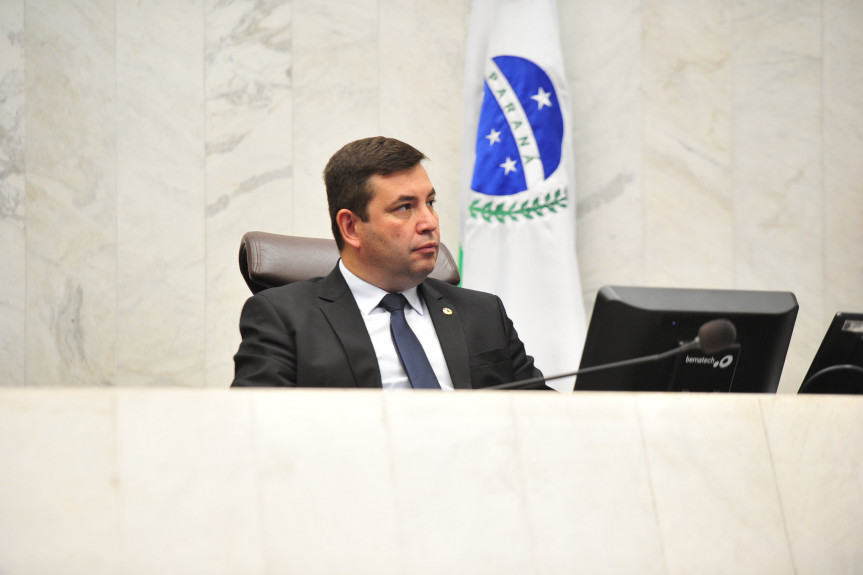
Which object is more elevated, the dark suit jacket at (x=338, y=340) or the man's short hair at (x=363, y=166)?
the man's short hair at (x=363, y=166)

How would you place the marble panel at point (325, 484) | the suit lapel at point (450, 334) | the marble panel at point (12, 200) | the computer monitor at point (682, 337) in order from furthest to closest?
the marble panel at point (12, 200)
the suit lapel at point (450, 334)
the computer monitor at point (682, 337)
the marble panel at point (325, 484)

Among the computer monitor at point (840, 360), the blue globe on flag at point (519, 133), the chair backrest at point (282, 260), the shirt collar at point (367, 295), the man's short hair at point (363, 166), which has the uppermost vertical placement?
the blue globe on flag at point (519, 133)

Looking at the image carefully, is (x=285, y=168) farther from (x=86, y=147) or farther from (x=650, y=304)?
(x=650, y=304)

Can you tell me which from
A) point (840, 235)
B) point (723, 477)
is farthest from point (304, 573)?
point (840, 235)

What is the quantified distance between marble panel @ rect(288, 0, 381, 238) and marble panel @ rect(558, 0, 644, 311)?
0.88m

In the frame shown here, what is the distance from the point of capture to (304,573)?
3.74 ft

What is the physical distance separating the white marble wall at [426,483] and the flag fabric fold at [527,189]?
2.07m

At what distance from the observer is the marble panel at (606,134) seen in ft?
12.8

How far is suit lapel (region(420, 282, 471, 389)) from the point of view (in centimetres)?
232

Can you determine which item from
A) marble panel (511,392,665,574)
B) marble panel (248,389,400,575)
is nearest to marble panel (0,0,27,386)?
marble panel (248,389,400,575)

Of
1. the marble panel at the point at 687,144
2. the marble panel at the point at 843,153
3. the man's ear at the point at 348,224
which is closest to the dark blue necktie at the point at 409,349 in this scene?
the man's ear at the point at 348,224

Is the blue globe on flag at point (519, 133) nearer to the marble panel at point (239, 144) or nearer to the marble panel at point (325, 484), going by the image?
the marble panel at point (239, 144)

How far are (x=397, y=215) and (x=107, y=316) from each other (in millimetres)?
1879

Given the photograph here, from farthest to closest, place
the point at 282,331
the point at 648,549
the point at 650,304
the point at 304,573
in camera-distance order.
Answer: the point at 282,331, the point at 650,304, the point at 648,549, the point at 304,573
